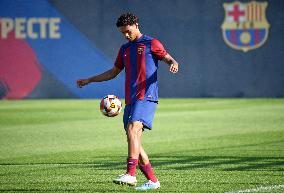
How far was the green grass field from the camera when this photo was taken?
9.88 metres

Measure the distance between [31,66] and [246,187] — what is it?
73.0 feet

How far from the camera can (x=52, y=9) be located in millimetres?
30969

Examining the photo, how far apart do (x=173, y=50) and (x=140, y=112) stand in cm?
2129

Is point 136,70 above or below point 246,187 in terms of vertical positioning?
above

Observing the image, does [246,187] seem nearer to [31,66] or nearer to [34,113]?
[34,113]

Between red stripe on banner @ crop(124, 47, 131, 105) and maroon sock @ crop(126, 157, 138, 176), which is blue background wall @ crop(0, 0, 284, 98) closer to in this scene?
red stripe on banner @ crop(124, 47, 131, 105)

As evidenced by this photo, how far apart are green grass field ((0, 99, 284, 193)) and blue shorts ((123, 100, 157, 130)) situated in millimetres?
714

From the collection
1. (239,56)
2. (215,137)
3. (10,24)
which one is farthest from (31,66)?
(215,137)

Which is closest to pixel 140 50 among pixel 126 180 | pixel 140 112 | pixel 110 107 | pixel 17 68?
pixel 140 112

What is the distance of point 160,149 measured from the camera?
572 inches

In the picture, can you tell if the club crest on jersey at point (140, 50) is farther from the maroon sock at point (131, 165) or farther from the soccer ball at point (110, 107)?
the maroon sock at point (131, 165)

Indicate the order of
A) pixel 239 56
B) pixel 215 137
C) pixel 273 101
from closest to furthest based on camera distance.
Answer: pixel 215 137 < pixel 273 101 < pixel 239 56

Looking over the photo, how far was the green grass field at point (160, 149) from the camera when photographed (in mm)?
9883

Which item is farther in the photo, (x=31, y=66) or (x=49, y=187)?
(x=31, y=66)
